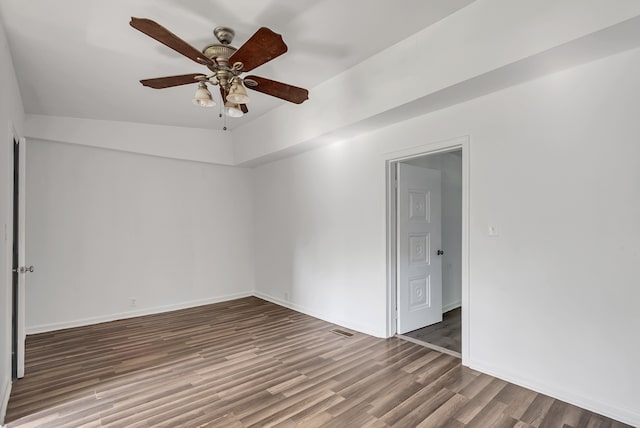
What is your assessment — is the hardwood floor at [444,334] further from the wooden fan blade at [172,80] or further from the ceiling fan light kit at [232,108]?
the wooden fan blade at [172,80]

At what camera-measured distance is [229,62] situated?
2.22 m

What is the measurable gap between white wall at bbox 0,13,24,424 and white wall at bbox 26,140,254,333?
171 centimetres

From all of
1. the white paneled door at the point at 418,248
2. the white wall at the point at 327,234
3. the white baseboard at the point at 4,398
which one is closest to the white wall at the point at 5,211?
the white baseboard at the point at 4,398

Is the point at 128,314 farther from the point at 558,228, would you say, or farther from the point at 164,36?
Answer: the point at 558,228

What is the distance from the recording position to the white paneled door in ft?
12.5

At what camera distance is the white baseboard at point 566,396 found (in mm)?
2129

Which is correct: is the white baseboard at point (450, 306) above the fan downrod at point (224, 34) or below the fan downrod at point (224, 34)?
below

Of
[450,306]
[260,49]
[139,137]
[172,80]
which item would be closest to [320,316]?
[450,306]

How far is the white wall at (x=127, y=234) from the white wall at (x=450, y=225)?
3340mm

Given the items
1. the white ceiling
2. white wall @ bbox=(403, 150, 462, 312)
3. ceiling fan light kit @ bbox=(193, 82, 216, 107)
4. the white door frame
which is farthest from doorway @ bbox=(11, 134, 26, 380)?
white wall @ bbox=(403, 150, 462, 312)

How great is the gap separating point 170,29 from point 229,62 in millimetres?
699

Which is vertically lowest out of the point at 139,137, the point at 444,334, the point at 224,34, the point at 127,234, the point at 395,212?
the point at 444,334

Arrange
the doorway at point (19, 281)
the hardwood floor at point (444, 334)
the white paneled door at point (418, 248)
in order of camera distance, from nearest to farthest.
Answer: the doorway at point (19, 281)
the hardwood floor at point (444, 334)
the white paneled door at point (418, 248)

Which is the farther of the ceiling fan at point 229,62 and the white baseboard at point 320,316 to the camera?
the white baseboard at point 320,316
